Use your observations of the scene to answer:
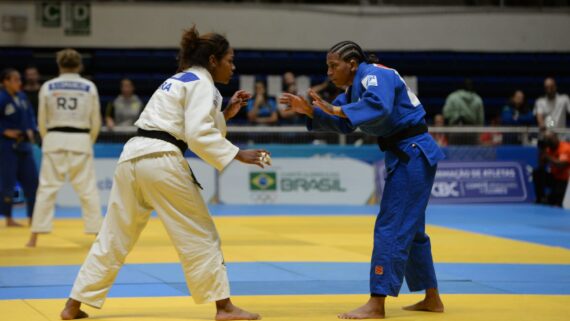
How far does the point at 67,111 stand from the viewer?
1059 centimetres

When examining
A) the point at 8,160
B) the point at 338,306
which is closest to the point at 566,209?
the point at 8,160

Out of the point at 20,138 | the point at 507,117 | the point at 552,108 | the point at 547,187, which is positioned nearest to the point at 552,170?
the point at 547,187

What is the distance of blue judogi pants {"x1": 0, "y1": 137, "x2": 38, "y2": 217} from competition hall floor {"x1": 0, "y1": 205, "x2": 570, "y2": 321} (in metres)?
0.45

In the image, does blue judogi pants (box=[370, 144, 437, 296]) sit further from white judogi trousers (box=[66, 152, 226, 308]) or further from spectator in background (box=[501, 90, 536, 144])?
spectator in background (box=[501, 90, 536, 144])

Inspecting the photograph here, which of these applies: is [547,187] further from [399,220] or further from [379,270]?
[379,270]

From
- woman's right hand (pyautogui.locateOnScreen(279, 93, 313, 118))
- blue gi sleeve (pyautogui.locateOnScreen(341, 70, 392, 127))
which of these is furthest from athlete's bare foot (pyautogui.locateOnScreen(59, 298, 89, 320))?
blue gi sleeve (pyautogui.locateOnScreen(341, 70, 392, 127))

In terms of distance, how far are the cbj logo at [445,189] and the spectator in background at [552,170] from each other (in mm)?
1494

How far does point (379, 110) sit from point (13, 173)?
837 cm

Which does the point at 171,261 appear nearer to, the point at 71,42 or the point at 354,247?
the point at 354,247

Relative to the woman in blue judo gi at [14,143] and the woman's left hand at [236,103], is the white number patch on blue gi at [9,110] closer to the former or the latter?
the woman in blue judo gi at [14,143]

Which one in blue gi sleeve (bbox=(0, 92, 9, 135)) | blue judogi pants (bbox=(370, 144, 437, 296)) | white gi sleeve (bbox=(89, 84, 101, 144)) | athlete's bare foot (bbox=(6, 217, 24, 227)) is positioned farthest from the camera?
athlete's bare foot (bbox=(6, 217, 24, 227))

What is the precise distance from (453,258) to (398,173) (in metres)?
3.70

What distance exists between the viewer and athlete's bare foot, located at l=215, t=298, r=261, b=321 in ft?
19.9

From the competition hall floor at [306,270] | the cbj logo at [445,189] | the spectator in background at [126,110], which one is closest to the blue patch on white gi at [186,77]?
the competition hall floor at [306,270]
